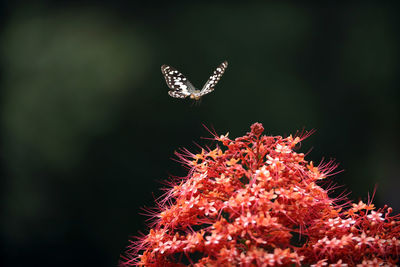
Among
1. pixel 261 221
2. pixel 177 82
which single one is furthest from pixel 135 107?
pixel 261 221

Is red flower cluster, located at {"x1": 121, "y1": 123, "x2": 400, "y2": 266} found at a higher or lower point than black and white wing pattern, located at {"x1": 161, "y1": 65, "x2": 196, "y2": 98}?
lower

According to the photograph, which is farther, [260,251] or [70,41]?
[70,41]

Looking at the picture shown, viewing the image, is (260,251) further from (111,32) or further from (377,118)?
(111,32)

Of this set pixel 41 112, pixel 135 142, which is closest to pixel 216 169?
pixel 135 142

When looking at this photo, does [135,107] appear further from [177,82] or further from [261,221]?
[261,221]

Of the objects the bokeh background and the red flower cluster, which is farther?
the bokeh background
